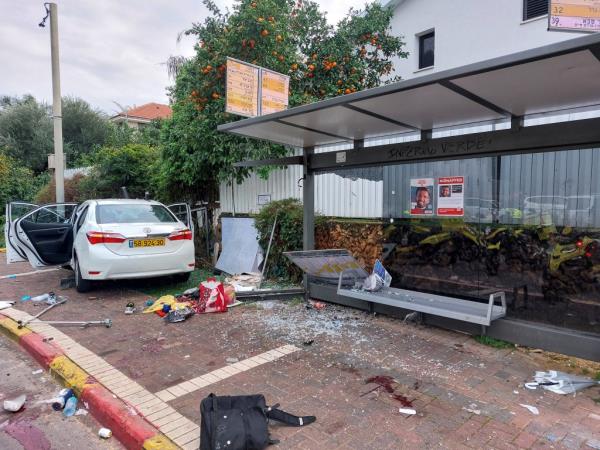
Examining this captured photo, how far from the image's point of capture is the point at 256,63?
27.8 ft

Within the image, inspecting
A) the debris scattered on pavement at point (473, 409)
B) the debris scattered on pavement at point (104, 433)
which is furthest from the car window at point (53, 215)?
the debris scattered on pavement at point (473, 409)

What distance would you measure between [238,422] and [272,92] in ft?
18.2

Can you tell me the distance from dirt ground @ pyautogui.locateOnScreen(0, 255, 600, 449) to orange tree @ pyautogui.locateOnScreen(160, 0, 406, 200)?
418 cm

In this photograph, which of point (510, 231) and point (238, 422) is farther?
point (510, 231)

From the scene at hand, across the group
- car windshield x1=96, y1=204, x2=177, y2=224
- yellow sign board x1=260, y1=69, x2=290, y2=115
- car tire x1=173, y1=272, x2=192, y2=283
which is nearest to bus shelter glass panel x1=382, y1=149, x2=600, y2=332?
yellow sign board x1=260, y1=69, x2=290, y2=115

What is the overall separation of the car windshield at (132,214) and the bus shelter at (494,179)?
8.72 ft

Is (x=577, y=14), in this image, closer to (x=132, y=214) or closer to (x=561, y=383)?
(x=561, y=383)

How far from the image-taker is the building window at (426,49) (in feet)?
43.1

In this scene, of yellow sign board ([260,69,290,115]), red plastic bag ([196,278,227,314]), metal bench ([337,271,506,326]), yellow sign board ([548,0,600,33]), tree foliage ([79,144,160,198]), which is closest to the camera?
yellow sign board ([548,0,600,33])

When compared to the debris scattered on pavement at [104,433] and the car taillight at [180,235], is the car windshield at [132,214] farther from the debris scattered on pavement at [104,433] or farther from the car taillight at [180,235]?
the debris scattered on pavement at [104,433]

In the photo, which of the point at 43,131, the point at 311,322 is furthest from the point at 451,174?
the point at 43,131

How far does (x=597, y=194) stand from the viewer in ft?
13.7

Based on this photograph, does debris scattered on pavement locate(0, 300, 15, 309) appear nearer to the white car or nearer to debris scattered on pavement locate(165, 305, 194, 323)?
the white car

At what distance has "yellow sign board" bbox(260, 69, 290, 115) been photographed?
6.83m
